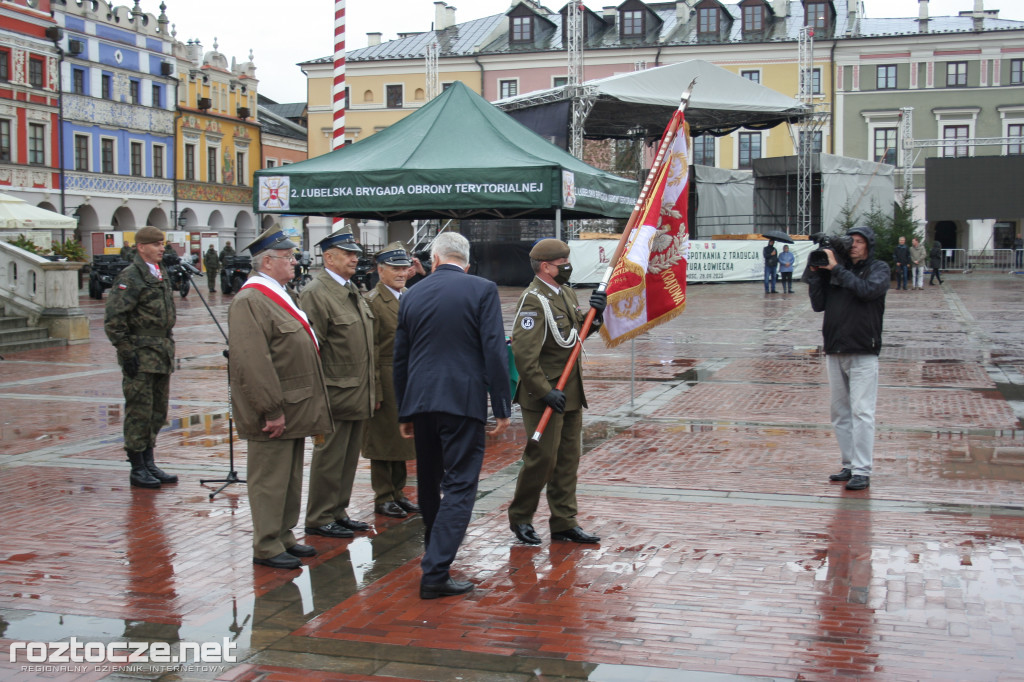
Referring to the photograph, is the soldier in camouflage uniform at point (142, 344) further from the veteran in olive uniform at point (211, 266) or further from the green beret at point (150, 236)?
the veteran in olive uniform at point (211, 266)

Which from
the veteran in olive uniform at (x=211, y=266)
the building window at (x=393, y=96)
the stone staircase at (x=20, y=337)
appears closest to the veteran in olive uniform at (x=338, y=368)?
the stone staircase at (x=20, y=337)

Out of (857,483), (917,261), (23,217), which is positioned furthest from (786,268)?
(857,483)

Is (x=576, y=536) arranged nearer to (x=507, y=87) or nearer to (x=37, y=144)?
(x=37, y=144)

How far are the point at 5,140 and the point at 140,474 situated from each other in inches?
1628

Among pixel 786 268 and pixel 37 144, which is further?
pixel 37 144

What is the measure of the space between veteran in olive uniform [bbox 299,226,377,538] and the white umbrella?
66.5ft

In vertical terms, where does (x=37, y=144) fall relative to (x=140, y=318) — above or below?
above

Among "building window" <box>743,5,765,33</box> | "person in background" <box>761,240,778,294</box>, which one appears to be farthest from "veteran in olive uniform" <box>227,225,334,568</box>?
"building window" <box>743,5,765,33</box>

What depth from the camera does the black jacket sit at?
7.27 meters

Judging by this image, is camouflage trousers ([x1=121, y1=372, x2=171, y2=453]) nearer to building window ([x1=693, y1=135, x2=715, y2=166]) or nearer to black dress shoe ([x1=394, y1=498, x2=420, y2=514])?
black dress shoe ([x1=394, y1=498, x2=420, y2=514])

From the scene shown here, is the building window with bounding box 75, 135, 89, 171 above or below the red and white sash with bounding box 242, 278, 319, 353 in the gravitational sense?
above

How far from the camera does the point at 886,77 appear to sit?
54562 millimetres

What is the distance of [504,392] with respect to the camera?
5211 millimetres

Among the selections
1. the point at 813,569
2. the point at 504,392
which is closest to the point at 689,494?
the point at 813,569
